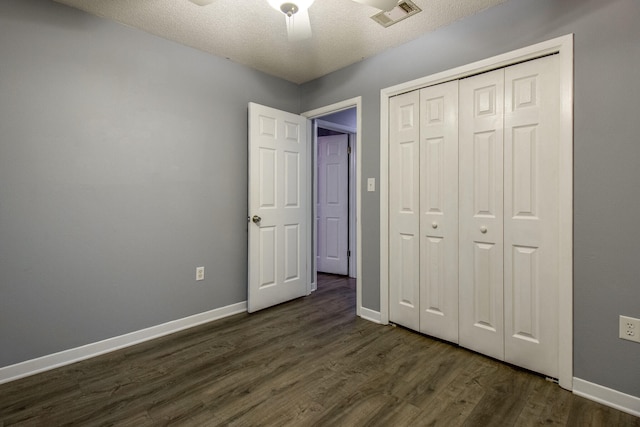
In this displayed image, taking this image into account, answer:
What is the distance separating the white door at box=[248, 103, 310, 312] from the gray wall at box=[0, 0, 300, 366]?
18cm

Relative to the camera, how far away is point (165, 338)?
8.23ft

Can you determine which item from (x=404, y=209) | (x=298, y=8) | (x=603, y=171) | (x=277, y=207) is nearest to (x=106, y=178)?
(x=277, y=207)

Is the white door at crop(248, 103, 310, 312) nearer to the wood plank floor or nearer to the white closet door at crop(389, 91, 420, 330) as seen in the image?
the wood plank floor

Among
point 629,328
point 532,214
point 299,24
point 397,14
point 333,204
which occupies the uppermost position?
point 397,14

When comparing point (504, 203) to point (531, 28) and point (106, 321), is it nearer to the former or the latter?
point (531, 28)

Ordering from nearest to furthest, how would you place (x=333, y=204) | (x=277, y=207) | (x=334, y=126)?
(x=277, y=207)
(x=334, y=126)
(x=333, y=204)

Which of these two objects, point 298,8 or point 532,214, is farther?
point 532,214

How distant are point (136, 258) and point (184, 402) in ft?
3.92

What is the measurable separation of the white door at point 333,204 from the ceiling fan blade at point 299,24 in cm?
274

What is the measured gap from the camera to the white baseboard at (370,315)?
280cm

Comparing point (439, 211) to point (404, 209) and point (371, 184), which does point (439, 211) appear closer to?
point (404, 209)

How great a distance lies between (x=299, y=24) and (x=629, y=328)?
2.42 metres

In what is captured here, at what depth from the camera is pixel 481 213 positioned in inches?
86.4

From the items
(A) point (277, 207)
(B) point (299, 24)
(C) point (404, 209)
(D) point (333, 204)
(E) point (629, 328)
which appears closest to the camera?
(E) point (629, 328)
